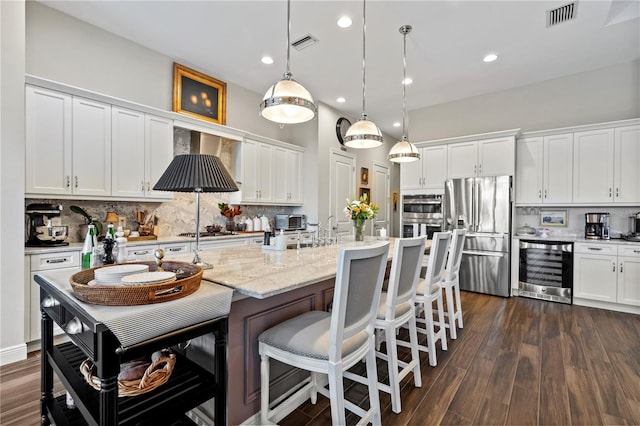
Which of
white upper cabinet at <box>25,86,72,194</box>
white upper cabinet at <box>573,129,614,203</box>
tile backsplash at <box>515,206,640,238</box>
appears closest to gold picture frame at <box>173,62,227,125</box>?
white upper cabinet at <box>25,86,72,194</box>

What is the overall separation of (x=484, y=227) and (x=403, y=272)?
11.0 feet

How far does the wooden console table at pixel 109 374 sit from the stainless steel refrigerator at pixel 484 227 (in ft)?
14.3

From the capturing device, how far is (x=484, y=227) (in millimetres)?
4617

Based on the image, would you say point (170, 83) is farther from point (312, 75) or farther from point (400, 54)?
point (400, 54)

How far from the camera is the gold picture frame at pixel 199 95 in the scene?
404 cm

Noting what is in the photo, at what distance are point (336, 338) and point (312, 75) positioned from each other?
4.11 meters

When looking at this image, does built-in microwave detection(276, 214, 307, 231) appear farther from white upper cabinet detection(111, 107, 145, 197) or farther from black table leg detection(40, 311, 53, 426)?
black table leg detection(40, 311, 53, 426)

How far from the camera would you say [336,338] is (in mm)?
1370

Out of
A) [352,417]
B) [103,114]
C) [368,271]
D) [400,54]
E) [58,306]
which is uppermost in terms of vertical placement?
[400,54]

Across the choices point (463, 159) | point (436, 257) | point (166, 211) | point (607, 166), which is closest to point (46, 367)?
point (436, 257)

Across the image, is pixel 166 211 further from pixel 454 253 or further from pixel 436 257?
pixel 454 253

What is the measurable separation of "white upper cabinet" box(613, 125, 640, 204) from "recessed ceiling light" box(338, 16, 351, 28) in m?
3.85

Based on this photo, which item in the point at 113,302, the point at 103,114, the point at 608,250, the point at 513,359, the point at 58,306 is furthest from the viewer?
the point at 608,250

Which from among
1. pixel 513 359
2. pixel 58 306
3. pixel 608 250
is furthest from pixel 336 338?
pixel 608 250
